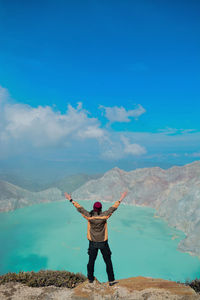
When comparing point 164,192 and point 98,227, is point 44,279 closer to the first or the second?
point 98,227

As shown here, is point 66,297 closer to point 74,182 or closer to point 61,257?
A: point 61,257

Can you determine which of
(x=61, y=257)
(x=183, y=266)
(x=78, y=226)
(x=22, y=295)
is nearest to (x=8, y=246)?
(x=61, y=257)

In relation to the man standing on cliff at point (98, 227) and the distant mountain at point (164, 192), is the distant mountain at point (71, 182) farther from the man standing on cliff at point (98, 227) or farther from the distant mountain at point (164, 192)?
the man standing on cliff at point (98, 227)

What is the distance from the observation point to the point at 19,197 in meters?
78.8

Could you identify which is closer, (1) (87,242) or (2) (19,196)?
(1) (87,242)

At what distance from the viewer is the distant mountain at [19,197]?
7175 centimetres

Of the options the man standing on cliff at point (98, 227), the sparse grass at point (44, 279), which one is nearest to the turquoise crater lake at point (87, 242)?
the sparse grass at point (44, 279)

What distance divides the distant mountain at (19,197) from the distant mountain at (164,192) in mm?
10507

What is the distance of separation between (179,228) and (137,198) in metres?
26.4

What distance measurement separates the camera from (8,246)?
143 feet

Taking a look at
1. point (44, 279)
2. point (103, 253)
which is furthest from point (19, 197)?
point (103, 253)

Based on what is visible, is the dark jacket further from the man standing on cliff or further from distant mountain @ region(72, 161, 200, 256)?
Answer: distant mountain @ region(72, 161, 200, 256)

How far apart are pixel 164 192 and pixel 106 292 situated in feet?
212

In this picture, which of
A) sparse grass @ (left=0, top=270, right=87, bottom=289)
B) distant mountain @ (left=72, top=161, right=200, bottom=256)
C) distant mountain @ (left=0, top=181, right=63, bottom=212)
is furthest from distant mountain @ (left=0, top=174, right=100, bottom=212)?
sparse grass @ (left=0, top=270, right=87, bottom=289)
